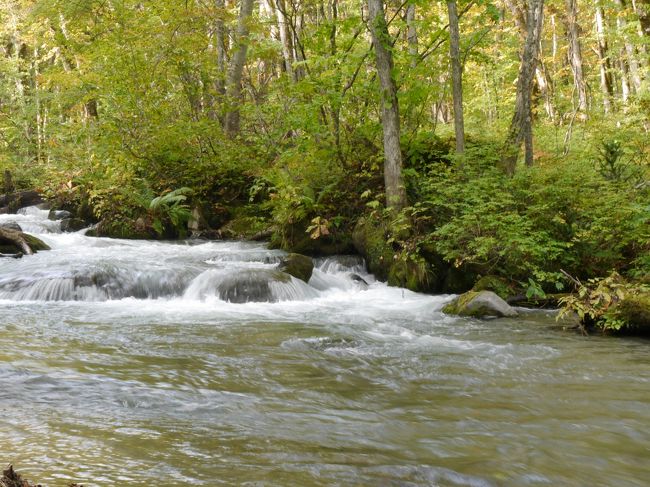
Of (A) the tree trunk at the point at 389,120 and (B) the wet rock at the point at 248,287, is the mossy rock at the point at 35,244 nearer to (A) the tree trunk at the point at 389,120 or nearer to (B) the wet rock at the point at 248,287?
(B) the wet rock at the point at 248,287

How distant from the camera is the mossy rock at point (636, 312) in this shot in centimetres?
692

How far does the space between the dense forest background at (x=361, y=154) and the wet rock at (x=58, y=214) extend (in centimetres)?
47

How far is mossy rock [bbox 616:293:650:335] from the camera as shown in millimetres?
6922

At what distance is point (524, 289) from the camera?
936 cm

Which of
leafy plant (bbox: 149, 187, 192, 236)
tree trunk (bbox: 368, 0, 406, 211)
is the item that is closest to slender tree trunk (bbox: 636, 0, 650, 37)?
tree trunk (bbox: 368, 0, 406, 211)

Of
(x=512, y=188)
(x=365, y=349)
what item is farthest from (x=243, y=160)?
(x=365, y=349)

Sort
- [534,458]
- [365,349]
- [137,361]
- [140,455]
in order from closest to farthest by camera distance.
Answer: [140,455] < [534,458] < [137,361] < [365,349]

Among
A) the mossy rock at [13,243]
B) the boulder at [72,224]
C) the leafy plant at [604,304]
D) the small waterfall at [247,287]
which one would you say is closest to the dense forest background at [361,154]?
the boulder at [72,224]

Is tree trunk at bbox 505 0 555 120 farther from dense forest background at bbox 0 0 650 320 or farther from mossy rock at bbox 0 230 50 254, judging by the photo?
mossy rock at bbox 0 230 50 254

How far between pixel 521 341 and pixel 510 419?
2967 millimetres

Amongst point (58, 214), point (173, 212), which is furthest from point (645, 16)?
point (58, 214)

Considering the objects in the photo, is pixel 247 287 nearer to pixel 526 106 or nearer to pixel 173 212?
pixel 173 212

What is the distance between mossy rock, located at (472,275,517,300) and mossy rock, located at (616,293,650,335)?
7.54 feet

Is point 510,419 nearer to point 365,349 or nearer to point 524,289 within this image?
point 365,349
